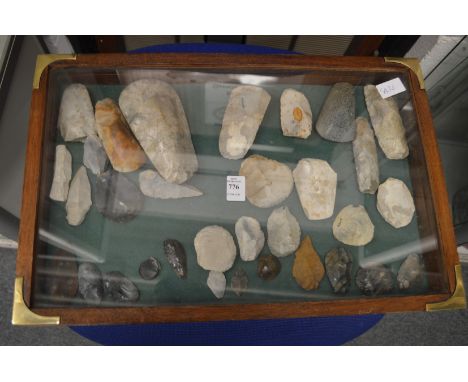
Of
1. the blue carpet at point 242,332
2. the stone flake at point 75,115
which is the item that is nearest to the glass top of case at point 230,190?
the stone flake at point 75,115

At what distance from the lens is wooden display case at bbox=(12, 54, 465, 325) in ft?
3.34

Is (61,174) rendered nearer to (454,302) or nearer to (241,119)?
(241,119)

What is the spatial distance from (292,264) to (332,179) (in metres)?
0.29

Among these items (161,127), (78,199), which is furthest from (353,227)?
(78,199)

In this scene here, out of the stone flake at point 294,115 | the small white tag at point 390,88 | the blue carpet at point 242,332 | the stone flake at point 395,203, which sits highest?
the small white tag at point 390,88

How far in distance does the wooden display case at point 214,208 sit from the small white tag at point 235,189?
0.8 inches

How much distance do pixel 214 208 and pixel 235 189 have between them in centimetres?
8

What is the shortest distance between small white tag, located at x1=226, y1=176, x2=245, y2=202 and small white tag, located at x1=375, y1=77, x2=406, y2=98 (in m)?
0.52

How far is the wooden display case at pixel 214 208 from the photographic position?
1.02m

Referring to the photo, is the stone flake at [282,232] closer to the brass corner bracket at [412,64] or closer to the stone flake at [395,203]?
the stone flake at [395,203]

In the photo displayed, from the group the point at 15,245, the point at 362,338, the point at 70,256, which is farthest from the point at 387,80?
the point at 15,245

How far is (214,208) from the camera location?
118 cm

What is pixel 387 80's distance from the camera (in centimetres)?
127

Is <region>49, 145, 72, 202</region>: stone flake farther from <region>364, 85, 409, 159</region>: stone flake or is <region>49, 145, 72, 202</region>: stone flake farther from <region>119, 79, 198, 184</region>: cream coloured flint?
<region>364, 85, 409, 159</region>: stone flake
